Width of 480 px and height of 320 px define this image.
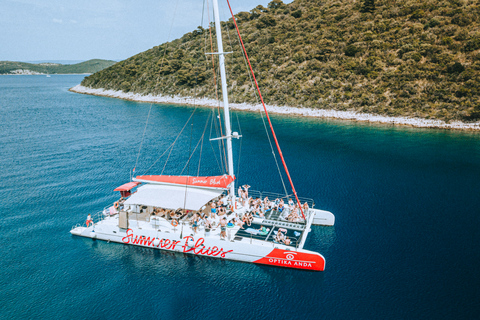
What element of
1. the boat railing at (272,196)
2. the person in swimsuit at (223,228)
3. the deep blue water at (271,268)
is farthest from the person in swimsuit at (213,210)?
the boat railing at (272,196)

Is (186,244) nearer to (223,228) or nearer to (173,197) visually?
(223,228)

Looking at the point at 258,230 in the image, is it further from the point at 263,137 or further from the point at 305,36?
the point at 305,36

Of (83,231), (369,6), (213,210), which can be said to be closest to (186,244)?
(213,210)

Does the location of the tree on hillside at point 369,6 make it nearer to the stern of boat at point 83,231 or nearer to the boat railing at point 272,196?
the boat railing at point 272,196

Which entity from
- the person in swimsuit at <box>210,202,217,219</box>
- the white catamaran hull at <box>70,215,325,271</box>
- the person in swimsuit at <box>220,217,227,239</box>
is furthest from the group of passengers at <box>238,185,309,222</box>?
the white catamaran hull at <box>70,215,325,271</box>

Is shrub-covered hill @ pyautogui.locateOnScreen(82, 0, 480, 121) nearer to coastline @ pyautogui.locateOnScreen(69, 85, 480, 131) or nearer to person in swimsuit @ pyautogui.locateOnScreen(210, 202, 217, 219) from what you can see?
coastline @ pyautogui.locateOnScreen(69, 85, 480, 131)

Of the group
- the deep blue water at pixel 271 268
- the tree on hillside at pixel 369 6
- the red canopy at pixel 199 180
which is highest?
the tree on hillside at pixel 369 6
